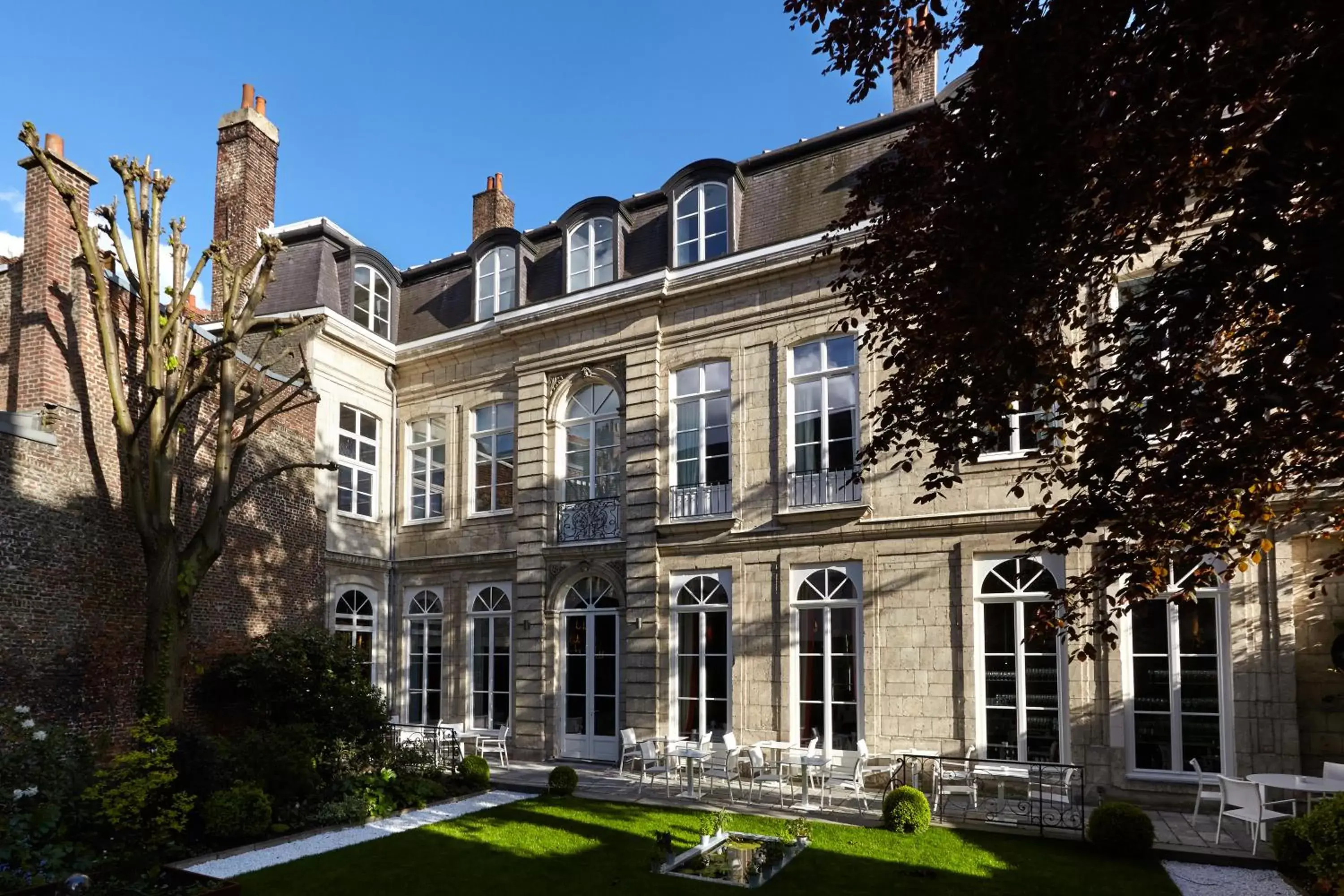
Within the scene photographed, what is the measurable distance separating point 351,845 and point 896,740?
6.57 metres

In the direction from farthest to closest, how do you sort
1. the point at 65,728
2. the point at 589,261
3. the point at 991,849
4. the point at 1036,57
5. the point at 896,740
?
the point at 589,261, the point at 896,740, the point at 65,728, the point at 991,849, the point at 1036,57

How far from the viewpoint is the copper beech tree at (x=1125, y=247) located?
3617 mm

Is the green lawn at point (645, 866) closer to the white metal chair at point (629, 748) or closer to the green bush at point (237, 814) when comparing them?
the green bush at point (237, 814)

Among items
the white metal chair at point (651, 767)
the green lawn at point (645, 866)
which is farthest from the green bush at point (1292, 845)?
the white metal chair at point (651, 767)

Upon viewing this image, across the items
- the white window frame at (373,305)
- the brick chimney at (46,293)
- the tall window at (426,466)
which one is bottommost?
the tall window at (426,466)

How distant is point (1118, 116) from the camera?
4.01 metres

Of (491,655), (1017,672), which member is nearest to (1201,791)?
(1017,672)

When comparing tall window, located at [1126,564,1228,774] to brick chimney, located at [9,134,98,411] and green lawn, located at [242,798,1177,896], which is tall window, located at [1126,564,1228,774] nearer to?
green lawn, located at [242,798,1177,896]

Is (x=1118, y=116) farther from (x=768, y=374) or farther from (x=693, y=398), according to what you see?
(x=693, y=398)

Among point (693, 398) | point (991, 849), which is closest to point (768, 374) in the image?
point (693, 398)

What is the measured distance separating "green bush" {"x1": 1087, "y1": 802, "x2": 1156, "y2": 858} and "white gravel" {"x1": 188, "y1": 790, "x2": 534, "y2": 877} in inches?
257

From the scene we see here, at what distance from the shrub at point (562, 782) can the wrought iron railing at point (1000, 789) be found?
396 cm

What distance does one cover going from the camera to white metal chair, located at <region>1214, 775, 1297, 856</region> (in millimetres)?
8406

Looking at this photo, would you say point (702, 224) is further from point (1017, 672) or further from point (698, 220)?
point (1017, 672)
